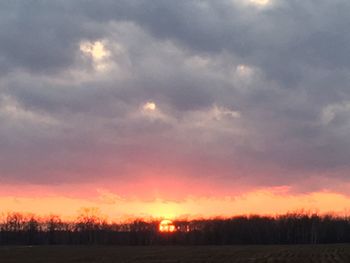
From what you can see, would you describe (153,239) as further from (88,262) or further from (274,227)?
(88,262)

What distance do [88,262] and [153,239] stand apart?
140456 mm

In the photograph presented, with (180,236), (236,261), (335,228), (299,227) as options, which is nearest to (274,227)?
(299,227)

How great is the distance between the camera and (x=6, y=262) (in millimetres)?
63188

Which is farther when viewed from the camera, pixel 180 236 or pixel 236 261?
pixel 180 236

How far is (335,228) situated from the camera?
185 meters

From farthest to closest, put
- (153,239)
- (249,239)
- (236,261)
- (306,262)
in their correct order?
1. (153,239)
2. (249,239)
3. (236,261)
4. (306,262)

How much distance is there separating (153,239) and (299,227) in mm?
53054

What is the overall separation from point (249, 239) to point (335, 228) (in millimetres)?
29883

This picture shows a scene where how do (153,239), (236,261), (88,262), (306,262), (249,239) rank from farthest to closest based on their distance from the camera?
(153,239), (249,239), (88,262), (236,261), (306,262)

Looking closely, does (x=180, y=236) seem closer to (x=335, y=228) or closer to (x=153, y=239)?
(x=153, y=239)

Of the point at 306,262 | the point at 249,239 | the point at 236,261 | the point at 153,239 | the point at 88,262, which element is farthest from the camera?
the point at 153,239

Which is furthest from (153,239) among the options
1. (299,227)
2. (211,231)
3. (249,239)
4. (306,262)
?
(306,262)

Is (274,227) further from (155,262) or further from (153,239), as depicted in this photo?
(155,262)

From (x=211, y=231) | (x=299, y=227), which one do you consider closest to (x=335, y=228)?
(x=299, y=227)
